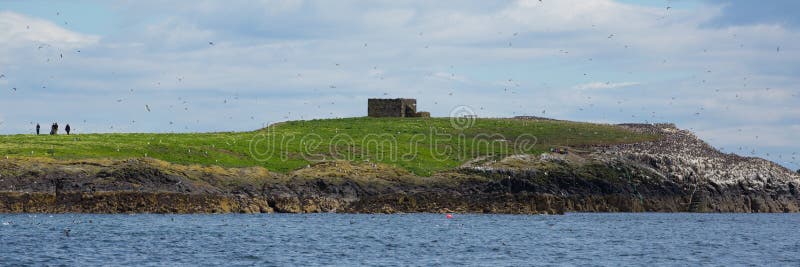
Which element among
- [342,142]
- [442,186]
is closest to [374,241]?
[442,186]

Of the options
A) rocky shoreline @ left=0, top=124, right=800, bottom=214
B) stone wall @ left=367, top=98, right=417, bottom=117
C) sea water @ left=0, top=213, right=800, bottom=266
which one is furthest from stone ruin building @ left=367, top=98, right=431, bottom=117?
sea water @ left=0, top=213, right=800, bottom=266

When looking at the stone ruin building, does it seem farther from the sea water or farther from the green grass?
the sea water

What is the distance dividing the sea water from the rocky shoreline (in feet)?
12.4

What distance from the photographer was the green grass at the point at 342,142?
101438mm

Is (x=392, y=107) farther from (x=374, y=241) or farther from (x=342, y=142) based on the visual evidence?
(x=374, y=241)

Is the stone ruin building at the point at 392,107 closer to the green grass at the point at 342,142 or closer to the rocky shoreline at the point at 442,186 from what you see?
the green grass at the point at 342,142

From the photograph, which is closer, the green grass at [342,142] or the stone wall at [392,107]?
the green grass at [342,142]

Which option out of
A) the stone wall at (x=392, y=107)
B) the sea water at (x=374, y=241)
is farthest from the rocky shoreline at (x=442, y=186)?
the stone wall at (x=392, y=107)

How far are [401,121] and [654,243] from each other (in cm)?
7529

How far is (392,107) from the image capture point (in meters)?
149

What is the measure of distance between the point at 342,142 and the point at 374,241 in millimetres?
55997

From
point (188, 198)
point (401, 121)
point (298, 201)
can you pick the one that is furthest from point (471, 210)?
point (401, 121)

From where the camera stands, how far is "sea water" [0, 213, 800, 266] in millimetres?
55062

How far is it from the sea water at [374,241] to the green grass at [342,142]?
52.9ft
